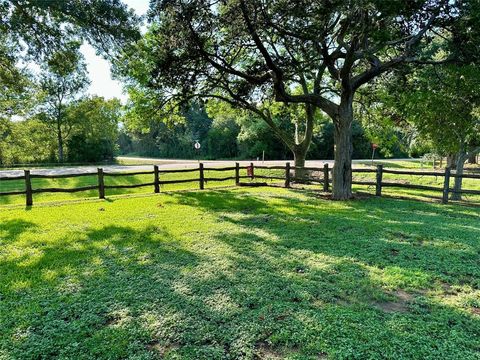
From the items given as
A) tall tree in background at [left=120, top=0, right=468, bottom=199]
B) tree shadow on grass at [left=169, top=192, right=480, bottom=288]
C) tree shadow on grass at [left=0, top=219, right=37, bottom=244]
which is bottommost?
tree shadow on grass at [left=0, top=219, right=37, bottom=244]

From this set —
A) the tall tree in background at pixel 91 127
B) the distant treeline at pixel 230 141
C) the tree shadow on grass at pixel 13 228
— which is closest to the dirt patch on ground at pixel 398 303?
the tree shadow on grass at pixel 13 228

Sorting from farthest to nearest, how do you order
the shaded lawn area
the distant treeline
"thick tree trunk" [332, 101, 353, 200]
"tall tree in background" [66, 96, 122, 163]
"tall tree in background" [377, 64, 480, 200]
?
the distant treeline → "tall tree in background" [66, 96, 122, 163] → "thick tree trunk" [332, 101, 353, 200] → "tall tree in background" [377, 64, 480, 200] → the shaded lawn area

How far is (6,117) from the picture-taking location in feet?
87.9

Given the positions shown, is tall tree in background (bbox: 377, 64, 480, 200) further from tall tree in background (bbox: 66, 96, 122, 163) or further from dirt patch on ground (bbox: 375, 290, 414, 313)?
tall tree in background (bbox: 66, 96, 122, 163)

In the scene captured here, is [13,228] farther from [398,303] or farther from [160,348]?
[398,303]

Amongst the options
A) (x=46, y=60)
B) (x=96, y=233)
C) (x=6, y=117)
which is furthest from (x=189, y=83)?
(x=6, y=117)

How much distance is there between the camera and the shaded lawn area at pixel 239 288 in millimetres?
2568

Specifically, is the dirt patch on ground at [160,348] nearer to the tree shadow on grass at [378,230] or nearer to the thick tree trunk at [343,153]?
the tree shadow on grass at [378,230]

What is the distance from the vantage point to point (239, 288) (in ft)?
11.6

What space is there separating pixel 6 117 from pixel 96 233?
27.8 meters

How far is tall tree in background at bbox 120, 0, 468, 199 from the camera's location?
7.10m

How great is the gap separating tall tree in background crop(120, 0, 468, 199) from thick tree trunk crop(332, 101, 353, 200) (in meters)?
0.03

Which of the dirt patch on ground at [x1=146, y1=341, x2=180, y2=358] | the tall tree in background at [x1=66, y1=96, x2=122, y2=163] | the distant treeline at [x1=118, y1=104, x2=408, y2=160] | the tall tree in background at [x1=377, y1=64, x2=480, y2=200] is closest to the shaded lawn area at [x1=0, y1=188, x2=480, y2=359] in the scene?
the dirt patch on ground at [x1=146, y1=341, x2=180, y2=358]

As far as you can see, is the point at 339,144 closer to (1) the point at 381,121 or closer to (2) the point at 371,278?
(1) the point at 381,121
